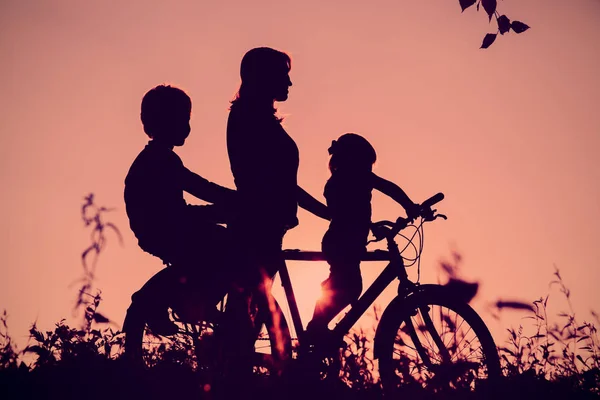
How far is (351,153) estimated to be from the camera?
515 cm

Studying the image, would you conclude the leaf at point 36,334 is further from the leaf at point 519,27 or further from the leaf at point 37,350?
the leaf at point 519,27

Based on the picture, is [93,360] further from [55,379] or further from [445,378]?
[445,378]

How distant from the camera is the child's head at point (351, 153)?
5156 millimetres

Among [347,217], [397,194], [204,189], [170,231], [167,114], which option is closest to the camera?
[170,231]

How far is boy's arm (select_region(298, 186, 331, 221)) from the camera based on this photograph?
16.4 ft

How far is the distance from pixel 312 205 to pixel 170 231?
132 cm

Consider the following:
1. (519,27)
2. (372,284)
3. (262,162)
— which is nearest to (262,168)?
(262,162)

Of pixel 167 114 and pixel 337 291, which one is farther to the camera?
pixel 337 291

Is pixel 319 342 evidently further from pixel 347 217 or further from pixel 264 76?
pixel 264 76

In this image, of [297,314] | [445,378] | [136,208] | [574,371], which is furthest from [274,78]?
[574,371]

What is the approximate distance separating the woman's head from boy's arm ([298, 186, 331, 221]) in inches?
31.7

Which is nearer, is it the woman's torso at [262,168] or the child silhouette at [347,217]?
the woman's torso at [262,168]

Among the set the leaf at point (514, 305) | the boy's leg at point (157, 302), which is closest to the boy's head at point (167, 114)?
the boy's leg at point (157, 302)

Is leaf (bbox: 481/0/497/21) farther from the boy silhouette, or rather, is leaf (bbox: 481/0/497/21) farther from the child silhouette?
the boy silhouette
